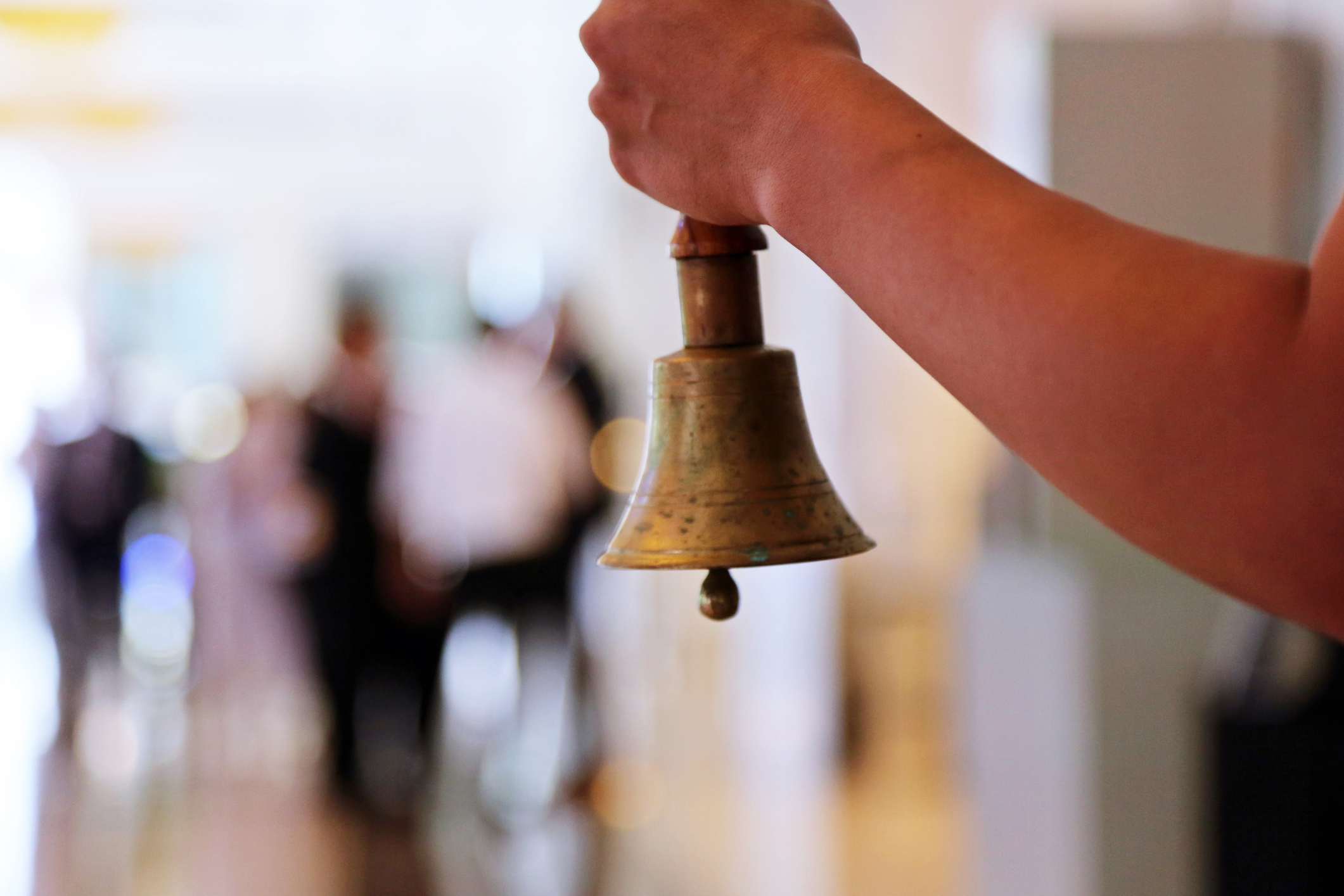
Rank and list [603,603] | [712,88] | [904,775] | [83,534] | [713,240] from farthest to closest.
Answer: [603,603] → [83,534] → [904,775] → [713,240] → [712,88]

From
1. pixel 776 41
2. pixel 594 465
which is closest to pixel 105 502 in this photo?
pixel 594 465

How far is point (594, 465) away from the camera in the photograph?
5660 millimetres

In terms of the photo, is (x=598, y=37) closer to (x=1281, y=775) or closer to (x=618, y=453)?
(x=1281, y=775)

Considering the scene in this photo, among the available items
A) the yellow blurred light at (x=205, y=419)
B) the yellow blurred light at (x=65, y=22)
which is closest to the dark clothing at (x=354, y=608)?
the yellow blurred light at (x=65, y=22)

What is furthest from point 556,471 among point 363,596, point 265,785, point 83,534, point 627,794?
point 83,534

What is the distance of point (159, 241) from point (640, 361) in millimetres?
5504

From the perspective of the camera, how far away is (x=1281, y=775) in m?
2.52

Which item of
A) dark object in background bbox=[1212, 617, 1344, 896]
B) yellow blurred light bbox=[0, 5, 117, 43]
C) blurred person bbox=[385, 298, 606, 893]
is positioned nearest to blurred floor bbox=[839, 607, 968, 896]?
blurred person bbox=[385, 298, 606, 893]

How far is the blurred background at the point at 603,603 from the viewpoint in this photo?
Answer: 3.35 metres

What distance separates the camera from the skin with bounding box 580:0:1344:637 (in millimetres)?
634

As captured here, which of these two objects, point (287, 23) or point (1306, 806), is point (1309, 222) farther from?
point (287, 23)

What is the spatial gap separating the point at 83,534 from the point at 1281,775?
21.3 feet

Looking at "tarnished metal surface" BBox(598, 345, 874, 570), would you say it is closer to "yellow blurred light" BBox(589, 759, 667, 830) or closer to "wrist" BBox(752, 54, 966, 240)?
"wrist" BBox(752, 54, 966, 240)

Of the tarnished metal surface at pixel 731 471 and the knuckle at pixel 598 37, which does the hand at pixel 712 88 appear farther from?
the tarnished metal surface at pixel 731 471
